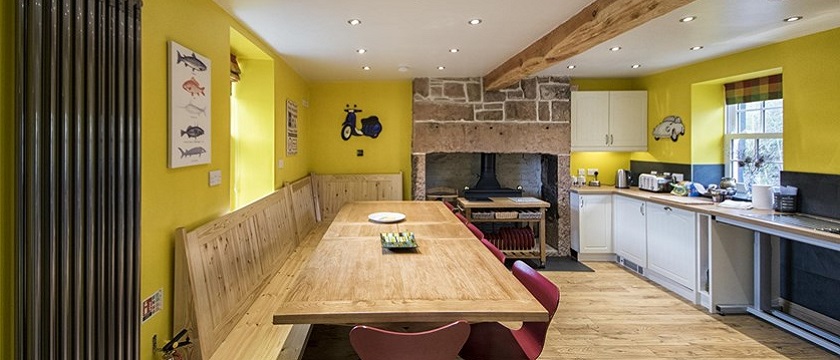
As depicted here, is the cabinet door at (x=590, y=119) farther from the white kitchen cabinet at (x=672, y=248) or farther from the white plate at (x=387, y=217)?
the white plate at (x=387, y=217)

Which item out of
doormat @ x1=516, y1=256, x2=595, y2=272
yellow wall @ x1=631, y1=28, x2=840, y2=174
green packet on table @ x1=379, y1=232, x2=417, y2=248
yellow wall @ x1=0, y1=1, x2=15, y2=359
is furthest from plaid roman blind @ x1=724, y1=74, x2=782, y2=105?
yellow wall @ x1=0, y1=1, x2=15, y2=359

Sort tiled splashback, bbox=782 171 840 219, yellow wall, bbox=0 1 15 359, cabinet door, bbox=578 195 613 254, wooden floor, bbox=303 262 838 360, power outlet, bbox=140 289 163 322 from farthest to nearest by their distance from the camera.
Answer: cabinet door, bbox=578 195 613 254 < tiled splashback, bbox=782 171 840 219 < wooden floor, bbox=303 262 838 360 < power outlet, bbox=140 289 163 322 < yellow wall, bbox=0 1 15 359

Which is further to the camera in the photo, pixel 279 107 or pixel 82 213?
pixel 279 107

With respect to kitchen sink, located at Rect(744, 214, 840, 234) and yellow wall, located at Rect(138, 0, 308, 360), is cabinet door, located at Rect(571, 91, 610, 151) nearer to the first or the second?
kitchen sink, located at Rect(744, 214, 840, 234)

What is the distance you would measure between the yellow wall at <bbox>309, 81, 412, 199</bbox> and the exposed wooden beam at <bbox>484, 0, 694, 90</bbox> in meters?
1.98

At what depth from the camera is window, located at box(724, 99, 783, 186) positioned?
4109mm

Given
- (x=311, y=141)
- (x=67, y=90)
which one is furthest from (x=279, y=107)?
(x=67, y=90)

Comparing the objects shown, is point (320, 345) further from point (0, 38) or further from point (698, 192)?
point (698, 192)

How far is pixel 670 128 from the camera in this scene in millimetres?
5137

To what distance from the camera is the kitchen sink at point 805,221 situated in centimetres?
294

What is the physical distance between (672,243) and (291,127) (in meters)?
4.09

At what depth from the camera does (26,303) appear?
1.24 meters

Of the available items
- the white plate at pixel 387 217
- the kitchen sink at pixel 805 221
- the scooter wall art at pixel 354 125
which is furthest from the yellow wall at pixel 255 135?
the kitchen sink at pixel 805 221

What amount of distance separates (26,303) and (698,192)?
5.29 metres
